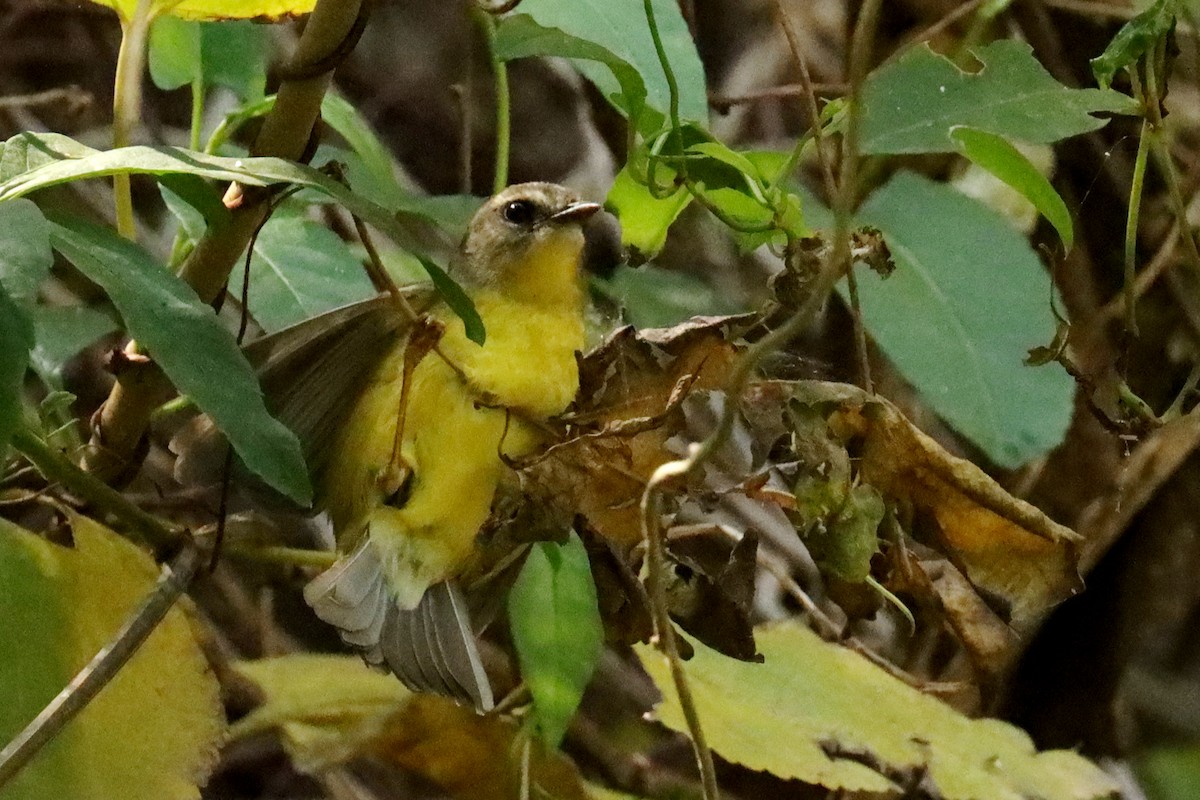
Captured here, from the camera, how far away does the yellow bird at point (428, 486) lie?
35.0 inches

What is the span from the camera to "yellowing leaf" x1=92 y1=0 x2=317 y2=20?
2.67 feet

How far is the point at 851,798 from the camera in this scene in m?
1.33

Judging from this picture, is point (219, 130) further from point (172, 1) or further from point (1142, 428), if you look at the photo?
point (1142, 428)

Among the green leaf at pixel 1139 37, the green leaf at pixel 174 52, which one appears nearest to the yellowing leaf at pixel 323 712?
the green leaf at pixel 174 52

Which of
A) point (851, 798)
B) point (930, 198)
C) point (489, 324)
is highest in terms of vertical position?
point (930, 198)

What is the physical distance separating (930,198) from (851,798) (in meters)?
0.69

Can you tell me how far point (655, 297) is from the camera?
109cm

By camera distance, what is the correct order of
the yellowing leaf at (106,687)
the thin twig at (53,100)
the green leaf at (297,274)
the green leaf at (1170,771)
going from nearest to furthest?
1. the yellowing leaf at (106,687)
2. the green leaf at (297,274)
3. the thin twig at (53,100)
4. the green leaf at (1170,771)

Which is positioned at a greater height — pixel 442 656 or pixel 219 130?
pixel 219 130

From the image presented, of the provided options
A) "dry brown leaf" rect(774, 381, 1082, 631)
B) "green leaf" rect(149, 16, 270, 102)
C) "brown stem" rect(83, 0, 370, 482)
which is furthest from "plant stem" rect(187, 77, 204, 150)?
"dry brown leaf" rect(774, 381, 1082, 631)

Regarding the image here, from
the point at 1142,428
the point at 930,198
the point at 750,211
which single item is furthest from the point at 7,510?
the point at 1142,428

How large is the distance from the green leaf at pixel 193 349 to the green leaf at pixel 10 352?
0.07 metres

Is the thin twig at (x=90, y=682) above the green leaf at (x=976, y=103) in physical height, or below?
below

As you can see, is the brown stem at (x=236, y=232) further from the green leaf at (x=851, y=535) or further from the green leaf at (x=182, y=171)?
the green leaf at (x=851, y=535)
